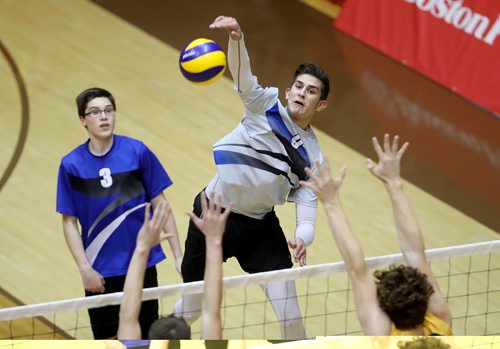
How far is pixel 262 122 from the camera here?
782 cm

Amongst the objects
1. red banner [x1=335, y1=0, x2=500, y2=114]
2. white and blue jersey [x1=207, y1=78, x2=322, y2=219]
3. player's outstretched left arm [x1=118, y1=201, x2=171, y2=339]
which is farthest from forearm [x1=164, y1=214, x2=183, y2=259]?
red banner [x1=335, y1=0, x2=500, y2=114]

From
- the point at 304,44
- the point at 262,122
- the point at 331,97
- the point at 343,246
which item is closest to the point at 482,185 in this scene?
the point at 331,97

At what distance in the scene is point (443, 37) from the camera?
523 inches

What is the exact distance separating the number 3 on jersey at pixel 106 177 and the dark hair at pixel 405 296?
2.90 metres

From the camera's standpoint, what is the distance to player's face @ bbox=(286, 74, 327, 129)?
7825 millimetres

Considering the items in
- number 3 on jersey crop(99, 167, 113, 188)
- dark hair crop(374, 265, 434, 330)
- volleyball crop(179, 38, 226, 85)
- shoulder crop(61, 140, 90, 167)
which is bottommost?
dark hair crop(374, 265, 434, 330)

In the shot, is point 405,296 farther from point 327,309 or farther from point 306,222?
point 327,309

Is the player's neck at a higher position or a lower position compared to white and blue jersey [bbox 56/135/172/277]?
higher

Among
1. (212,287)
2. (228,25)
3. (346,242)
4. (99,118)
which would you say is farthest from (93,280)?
(346,242)

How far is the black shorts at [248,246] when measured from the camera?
7957mm

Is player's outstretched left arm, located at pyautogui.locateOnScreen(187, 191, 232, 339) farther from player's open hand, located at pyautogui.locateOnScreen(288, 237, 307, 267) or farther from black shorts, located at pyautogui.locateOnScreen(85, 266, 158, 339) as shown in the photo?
black shorts, located at pyautogui.locateOnScreen(85, 266, 158, 339)

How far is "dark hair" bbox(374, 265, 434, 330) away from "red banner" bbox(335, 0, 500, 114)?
7.96 m

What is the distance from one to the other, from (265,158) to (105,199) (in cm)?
127

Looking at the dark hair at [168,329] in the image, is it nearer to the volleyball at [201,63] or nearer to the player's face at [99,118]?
the player's face at [99,118]
